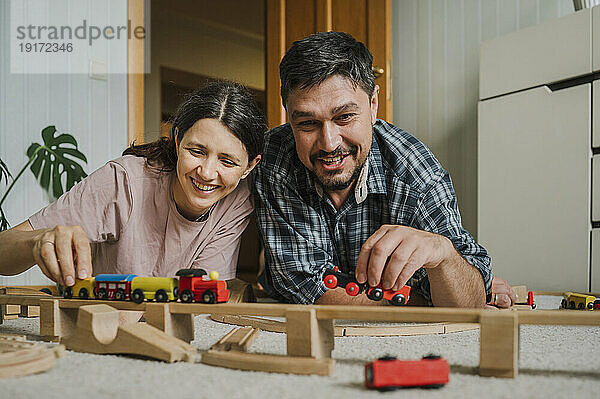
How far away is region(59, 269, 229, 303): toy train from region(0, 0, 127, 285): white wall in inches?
58.4

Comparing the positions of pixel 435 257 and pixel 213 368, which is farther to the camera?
pixel 435 257

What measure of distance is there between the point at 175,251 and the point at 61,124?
136 centimetres

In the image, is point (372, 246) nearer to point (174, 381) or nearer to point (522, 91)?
point (174, 381)

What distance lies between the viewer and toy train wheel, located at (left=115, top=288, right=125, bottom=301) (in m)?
0.96

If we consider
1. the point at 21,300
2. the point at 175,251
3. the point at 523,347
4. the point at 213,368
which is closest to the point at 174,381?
the point at 213,368

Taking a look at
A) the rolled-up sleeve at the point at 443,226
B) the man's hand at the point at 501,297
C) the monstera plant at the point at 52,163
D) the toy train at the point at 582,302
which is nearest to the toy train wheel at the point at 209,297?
the rolled-up sleeve at the point at 443,226

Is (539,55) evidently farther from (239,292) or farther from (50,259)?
(50,259)

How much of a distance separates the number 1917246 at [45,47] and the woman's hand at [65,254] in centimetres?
165

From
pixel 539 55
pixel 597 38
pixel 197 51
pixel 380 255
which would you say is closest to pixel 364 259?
pixel 380 255

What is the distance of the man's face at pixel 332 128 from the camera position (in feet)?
4.13

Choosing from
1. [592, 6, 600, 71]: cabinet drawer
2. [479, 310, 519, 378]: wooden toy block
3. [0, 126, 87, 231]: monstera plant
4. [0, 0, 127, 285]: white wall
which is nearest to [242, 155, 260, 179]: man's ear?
[479, 310, 519, 378]: wooden toy block

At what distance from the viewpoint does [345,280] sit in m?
1.44

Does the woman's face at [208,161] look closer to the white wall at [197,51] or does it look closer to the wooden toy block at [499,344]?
the wooden toy block at [499,344]

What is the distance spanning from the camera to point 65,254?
3.14 ft
